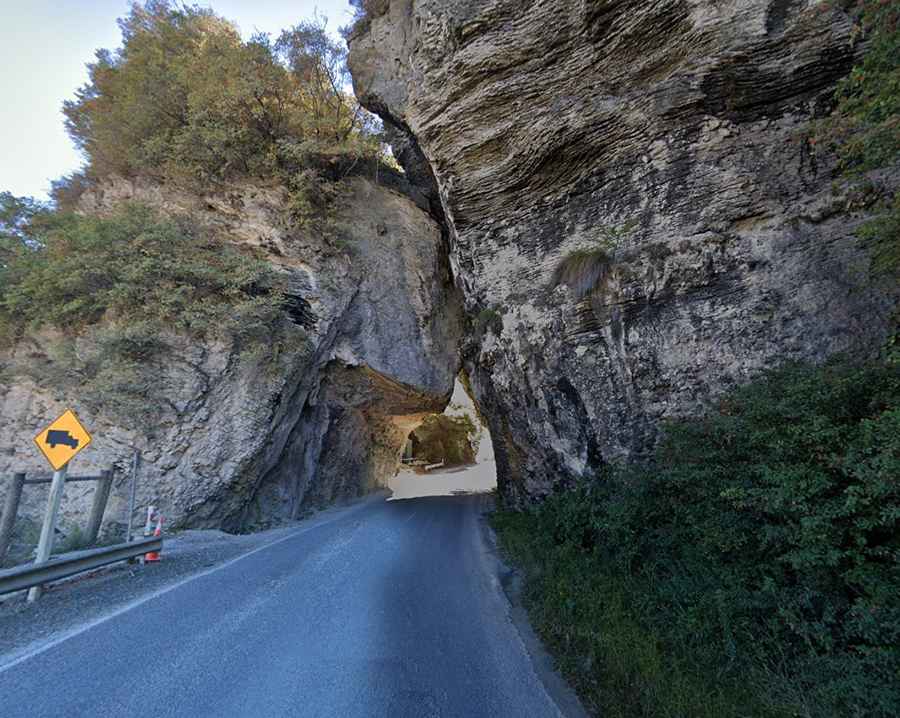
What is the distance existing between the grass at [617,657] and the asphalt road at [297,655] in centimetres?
30

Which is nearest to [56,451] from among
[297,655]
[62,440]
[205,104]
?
[62,440]

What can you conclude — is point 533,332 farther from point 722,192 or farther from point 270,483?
point 270,483

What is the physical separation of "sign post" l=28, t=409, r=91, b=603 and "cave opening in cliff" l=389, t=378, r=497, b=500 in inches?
783

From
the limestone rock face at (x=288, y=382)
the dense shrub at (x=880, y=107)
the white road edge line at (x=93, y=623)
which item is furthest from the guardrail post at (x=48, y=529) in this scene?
the dense shrub at (x=880, y=107)

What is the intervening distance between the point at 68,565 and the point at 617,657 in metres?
6.24

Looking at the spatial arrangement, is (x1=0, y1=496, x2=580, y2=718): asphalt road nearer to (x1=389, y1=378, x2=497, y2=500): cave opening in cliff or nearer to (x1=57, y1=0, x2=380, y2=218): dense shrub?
(x1=57, y1=0, x2=380, y2=218): dense shrub

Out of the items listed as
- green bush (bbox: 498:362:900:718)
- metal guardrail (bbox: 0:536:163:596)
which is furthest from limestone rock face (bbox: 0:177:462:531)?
green bush (bbox: 498:362:900:718)

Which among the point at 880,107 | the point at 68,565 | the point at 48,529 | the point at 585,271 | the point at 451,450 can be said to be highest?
the point at 585,271

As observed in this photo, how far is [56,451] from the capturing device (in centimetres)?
514

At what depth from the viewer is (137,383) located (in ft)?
29.5

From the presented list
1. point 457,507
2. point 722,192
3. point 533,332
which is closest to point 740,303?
point 722,192

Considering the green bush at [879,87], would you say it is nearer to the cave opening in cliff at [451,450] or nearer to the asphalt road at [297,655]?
the asphalt road at [297,655]

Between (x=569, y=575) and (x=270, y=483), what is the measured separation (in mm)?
9514

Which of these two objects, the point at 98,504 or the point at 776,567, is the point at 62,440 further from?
the point at 776,567
